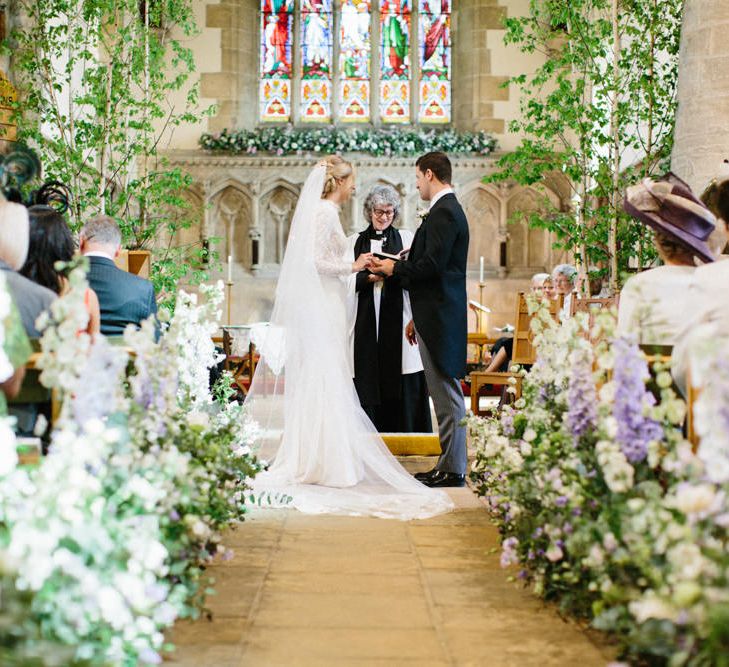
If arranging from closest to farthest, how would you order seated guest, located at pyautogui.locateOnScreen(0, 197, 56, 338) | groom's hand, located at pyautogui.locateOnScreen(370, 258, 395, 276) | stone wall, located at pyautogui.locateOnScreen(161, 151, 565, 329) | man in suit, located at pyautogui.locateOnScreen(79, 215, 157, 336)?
seated guest, located at pyautogui.locateOnScreen(0, 197, 56, 338) → man in suit, located at pyautogui.locateOnScreen(79, 215, 157, 336) → groom's hand, located at pyautogui.locateOnScreen(370, 258, 395, 276) → stone wall, located at pyautogui.locateOnScreen(161, 151, 565, 329)

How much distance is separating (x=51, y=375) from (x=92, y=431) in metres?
0.34

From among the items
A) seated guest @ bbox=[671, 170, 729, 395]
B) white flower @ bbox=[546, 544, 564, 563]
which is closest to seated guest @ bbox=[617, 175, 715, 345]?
seated guest @ bbox=[671, 170, 729, 395]

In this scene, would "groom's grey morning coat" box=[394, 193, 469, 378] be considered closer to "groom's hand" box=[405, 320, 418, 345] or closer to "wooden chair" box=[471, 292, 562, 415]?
"groom's hand" box=[405, 320, 418, 345]

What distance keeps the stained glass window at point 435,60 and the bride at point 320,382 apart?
8041 millimetres

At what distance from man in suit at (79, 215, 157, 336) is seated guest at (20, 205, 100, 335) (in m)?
0.83

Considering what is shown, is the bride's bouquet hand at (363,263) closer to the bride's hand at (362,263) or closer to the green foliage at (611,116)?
the bride's hand at (362,263)

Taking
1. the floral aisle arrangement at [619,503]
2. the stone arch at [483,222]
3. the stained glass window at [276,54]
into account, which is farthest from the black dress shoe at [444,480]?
the stained glass window at [276,54]

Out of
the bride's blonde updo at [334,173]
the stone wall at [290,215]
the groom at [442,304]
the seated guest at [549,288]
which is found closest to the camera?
the groom at [442,304]

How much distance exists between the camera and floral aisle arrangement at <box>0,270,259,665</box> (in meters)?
2.08

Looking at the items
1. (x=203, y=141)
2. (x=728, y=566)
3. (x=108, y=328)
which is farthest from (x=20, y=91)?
(x=728, y=566)

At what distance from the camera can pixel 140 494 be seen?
245 cm

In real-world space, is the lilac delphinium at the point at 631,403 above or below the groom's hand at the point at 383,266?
below

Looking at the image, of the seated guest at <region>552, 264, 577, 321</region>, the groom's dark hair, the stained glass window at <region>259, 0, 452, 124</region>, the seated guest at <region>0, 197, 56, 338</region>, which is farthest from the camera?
the stained glass window at <region>259, 0, 452, 124</region>

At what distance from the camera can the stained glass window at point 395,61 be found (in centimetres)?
1352
